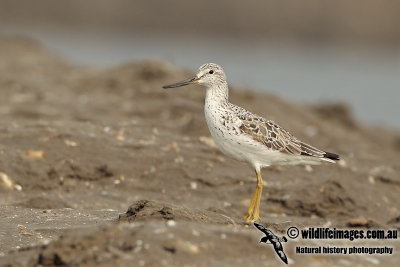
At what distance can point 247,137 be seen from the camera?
9273mm

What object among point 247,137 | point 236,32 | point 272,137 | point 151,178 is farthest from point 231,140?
point 236,32

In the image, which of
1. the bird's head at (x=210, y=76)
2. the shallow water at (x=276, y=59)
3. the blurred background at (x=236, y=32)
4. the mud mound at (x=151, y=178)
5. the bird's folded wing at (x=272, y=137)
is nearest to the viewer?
the mud mound at (x=151, y=178)

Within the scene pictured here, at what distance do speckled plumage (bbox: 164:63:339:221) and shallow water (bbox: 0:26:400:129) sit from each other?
16.9 meters

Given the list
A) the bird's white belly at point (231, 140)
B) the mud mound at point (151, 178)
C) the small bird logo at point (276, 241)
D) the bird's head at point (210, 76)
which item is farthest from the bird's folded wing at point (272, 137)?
the small bird logo at point (276, 241)

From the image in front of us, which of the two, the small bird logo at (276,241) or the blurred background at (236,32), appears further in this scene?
the blurred background at (236,32)

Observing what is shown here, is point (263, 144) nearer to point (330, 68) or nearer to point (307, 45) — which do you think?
point (330, 68)

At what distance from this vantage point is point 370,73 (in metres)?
33.6

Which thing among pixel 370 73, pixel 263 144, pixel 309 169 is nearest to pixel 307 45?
pixel 370 73

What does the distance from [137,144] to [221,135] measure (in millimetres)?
3094

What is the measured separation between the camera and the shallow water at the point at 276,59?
29.0 meters

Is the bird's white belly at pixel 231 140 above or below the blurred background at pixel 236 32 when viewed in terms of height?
below

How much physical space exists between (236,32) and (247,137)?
2978 centimetres

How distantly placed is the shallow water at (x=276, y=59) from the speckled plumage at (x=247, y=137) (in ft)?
55.4

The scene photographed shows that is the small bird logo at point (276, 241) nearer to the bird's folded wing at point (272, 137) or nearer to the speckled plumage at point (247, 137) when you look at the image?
the speckled plumage at point (247, 137)
